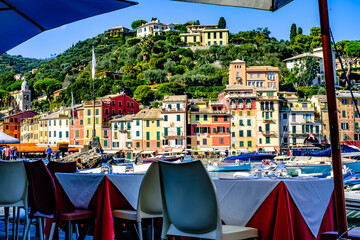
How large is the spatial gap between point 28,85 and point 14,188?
305 feet

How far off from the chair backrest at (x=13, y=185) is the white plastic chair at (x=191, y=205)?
1.52 metres

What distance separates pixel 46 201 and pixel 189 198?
4.39 feet

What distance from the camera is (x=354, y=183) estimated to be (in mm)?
14391

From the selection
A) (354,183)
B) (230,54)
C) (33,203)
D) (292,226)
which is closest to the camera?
(292,226)

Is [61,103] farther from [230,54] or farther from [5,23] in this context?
[5,23]

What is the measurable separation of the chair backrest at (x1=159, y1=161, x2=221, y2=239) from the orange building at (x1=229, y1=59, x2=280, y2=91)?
6069cm

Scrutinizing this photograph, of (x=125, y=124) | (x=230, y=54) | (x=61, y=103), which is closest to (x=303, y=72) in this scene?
(x=230, y=54)

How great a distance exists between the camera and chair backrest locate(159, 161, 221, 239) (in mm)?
1965

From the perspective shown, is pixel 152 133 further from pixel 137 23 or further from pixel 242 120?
pixel 137 23

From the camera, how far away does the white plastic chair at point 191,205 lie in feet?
6.44

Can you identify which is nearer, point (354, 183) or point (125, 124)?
point (354, 183)

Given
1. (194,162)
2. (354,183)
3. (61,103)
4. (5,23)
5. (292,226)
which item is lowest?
(354,183)

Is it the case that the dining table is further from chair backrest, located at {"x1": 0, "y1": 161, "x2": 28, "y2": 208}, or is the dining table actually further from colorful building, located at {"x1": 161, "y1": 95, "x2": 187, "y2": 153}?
colorful building, located at {"x1": 161, "y1": 95, "x2": 187, "y2": 153}

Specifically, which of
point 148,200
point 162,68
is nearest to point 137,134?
point 162,68
